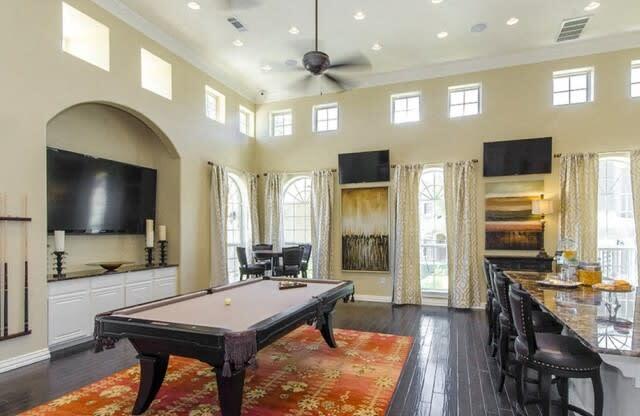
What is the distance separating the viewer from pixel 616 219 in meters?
6.50

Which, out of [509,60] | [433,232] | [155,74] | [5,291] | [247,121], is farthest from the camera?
[247,121]

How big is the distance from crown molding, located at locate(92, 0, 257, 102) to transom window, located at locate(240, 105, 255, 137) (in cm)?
32

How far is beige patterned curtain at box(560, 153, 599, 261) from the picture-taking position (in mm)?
6480

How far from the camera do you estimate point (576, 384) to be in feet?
10.3

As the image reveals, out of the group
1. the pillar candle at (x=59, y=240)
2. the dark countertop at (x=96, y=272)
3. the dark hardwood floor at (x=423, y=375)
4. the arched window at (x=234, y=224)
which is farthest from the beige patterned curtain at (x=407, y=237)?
the pillar candle at (x=59, y=240)

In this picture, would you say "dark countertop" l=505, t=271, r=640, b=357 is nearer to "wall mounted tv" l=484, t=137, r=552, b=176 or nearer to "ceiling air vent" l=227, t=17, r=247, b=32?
"wall mounted tv" l=484, t=137, r=552, b=176

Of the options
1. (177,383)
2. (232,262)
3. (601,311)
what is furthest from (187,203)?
(601,311)

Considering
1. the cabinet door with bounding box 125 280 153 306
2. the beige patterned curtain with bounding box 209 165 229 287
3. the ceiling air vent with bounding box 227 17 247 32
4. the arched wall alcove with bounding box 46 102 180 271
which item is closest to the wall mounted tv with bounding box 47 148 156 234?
the arched wall alcove with bounding box 46 102 180 271

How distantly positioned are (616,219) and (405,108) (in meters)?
4.39

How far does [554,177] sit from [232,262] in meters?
6.70

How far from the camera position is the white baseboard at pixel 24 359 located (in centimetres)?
394

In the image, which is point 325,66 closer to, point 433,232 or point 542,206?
point 433,232

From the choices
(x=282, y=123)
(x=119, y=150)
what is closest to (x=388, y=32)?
(x=282, y=123)

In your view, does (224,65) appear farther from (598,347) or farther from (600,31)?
(598,347)
